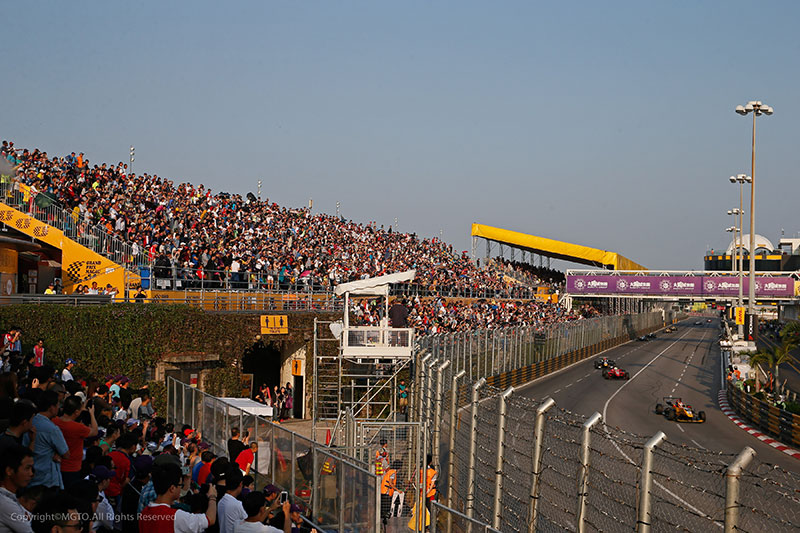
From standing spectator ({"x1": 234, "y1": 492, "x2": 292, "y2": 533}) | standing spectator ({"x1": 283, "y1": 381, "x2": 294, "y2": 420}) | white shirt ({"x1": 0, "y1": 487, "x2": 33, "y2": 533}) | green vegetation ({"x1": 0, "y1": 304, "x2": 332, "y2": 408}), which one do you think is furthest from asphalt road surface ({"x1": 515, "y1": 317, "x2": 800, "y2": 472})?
green vegetation ({"x1": 0, "y1": 304, "x2": 332, "y2": 408})

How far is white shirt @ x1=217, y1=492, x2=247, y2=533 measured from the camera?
7406 millimetres

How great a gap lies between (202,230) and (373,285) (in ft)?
32.4

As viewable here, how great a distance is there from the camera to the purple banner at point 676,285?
70.4 meters

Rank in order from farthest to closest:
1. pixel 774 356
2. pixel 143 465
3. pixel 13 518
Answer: pixel 774 356 → pixel 143 465 → pixel 13 518

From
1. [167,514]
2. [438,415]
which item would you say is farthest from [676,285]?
[167,514]

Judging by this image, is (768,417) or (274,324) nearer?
(768,417)

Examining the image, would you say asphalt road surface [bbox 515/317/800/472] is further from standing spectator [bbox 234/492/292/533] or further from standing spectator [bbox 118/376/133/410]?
standing spectator [bbox 118/376/133/410]

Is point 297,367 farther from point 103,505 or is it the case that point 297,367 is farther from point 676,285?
point 676,285

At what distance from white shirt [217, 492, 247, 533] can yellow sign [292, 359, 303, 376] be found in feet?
69.5

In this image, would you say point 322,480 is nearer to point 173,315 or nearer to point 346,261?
point 173,315

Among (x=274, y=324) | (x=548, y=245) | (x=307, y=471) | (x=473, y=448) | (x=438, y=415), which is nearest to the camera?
(x=307, y=471)

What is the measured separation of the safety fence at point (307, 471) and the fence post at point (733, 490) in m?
3.85

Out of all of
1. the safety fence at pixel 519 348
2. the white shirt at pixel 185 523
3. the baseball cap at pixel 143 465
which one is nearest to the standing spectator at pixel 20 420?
the baseball cap at pixel 143 465

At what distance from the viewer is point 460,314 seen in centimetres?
4481
